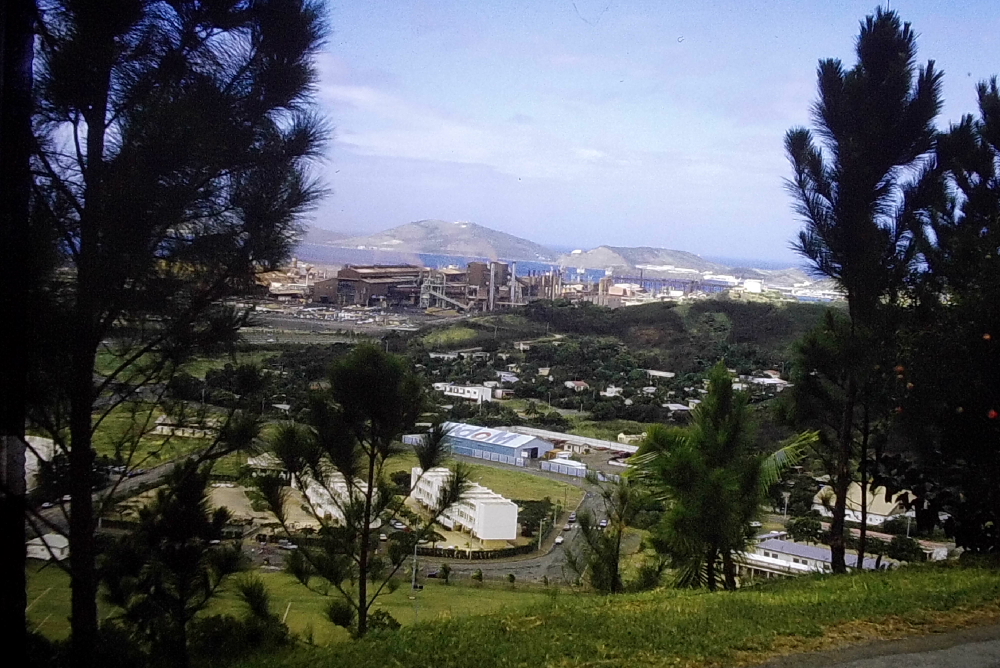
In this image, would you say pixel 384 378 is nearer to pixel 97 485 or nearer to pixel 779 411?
pixel 97 485

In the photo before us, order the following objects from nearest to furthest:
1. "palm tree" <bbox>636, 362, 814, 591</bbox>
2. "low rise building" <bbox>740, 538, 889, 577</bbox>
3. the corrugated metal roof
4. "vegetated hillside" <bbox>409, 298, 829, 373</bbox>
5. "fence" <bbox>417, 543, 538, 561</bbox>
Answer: "palm tree" <bbox>636, 362, 814, 591</bbox>
"fence" <bbox>417, 543, 538, 561</bbox>
"low rise building" <bbox>740, 538, 889, 577</bbox>
the corrugated metal roof
"vegetated hillside" <bbox>409, 298, 829, 373</bbox>

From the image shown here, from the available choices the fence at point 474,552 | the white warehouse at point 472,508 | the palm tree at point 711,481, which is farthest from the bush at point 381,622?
the palm tree at point 711,481

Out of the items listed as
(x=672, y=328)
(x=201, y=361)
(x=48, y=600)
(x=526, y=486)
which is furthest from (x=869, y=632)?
(x=672, y=328)

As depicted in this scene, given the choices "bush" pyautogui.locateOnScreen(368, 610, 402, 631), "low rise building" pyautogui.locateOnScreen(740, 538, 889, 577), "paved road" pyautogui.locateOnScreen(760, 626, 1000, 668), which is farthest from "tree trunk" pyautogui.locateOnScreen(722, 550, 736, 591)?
"bush" pyautogui.locateOnScreen(368, 610, 402, 631)

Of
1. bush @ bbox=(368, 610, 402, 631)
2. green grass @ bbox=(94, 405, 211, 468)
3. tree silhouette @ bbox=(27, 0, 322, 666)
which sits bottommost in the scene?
bush @ bbox=(368, 610, 402, 631)

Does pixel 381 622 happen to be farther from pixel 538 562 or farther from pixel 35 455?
pixel 538 562

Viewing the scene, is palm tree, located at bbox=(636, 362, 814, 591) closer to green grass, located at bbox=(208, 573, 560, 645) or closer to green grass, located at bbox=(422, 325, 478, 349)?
green grass, located at bbox=(208, 573, 560, 645)

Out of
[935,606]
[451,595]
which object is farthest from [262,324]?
[935,606]
